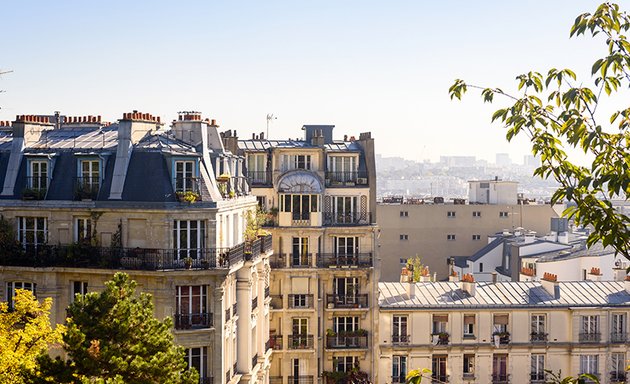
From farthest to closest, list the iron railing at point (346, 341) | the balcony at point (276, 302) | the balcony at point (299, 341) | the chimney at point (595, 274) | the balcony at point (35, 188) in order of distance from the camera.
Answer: the chimney at point (595, 274), the balcony at point (276, 302), the iron railing at point (346, 341), the balcony at point (299, 341), the balcony at point (35, 188)

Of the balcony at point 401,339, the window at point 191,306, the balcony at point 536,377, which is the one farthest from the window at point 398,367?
the window at point 191,306

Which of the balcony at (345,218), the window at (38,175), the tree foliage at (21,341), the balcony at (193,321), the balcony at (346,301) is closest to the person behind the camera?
the tree foliage at (21,341)

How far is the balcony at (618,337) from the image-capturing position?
54.5 metres

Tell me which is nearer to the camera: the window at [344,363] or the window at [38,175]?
the window at [38,175]

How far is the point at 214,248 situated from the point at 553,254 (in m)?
41.8

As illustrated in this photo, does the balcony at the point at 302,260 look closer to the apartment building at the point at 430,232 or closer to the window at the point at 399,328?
the window at the point at 399,328

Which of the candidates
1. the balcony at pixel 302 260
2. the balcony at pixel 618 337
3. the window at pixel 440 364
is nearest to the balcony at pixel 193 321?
the balcony at pixel 302 260

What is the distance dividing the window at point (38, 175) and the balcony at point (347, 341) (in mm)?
22437

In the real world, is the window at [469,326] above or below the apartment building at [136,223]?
below

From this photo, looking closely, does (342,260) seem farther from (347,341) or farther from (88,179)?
(88,179)

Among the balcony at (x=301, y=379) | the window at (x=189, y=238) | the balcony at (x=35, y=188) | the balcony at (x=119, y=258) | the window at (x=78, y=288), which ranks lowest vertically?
the balcony at (x=301, y=379)

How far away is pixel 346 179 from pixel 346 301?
25.3ft

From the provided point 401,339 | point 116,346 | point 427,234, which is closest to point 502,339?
point 401,339

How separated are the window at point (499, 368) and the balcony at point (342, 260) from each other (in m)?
9.66
